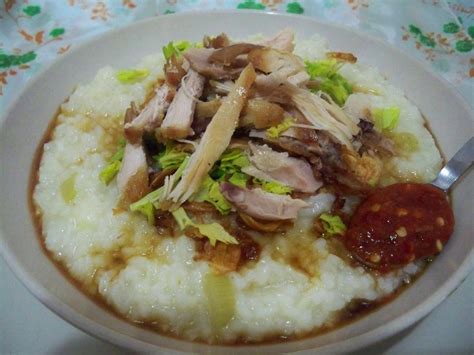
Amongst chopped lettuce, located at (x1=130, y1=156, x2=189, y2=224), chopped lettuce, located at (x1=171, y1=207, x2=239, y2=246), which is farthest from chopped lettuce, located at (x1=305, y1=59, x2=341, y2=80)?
chopped lettuce, located at (x1=171, y1=207, x2=239, y2=246)

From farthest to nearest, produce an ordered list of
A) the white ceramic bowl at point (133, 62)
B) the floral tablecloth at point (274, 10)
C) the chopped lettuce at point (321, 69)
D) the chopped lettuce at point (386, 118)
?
the floral tablecloth at point (274, 10) → the chopped lettuce at point (321, 69) → the chopped lettuce at point (386, 118) → the white ceramic bowl at point (133, 62)

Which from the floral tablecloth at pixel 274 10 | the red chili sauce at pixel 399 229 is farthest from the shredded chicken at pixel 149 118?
the floral tablecloth at pixel 274 10

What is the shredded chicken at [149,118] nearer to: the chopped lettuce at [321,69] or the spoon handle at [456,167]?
the chopped lettuce at [321,69]

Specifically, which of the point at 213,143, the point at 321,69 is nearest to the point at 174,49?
the point at 321,69

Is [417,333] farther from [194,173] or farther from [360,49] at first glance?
[360,49]

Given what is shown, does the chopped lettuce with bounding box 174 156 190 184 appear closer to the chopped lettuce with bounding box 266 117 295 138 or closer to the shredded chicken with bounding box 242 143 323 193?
the shredded chicken with bounding box 242 143 323 193

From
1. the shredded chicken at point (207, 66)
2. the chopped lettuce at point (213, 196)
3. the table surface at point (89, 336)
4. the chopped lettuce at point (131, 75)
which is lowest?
the table surface at point (89, 336)
